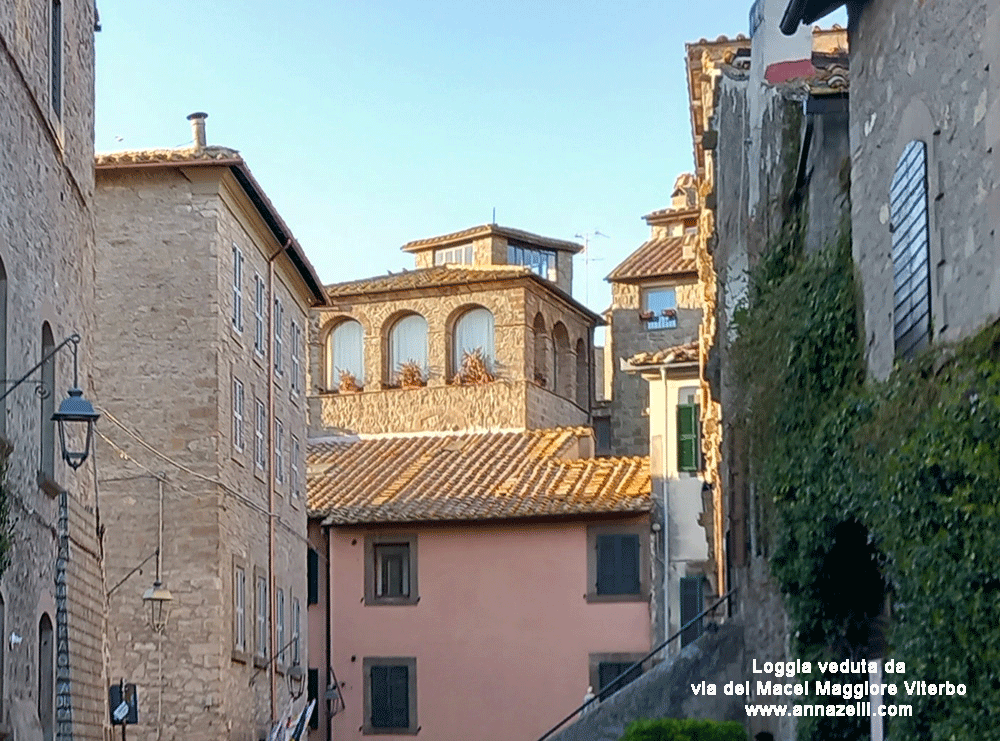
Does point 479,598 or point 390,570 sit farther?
point 390,570

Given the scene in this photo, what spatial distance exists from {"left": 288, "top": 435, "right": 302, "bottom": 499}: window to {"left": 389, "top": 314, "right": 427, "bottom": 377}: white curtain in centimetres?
1451

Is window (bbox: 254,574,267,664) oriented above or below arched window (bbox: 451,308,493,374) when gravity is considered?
below

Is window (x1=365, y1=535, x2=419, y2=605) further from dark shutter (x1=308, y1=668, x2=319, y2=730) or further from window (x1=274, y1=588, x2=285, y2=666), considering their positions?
window (x1=274, y1=588, x2=285, y2=666)

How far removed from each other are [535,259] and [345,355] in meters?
6.32

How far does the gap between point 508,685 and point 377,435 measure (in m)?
13.2

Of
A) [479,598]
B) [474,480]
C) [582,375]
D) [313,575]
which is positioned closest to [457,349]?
[582,375]

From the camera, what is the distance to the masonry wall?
1024 centimetres

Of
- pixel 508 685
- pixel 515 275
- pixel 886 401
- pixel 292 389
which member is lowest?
pixel 508 685

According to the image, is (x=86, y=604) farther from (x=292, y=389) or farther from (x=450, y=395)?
(x=450, y=395)

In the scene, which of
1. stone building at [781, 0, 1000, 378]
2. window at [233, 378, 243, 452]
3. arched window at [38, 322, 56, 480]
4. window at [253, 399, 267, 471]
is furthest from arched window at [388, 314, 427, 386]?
stone building at [781, 0, 1000, 378]

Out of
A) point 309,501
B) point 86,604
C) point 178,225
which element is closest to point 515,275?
point 309,501

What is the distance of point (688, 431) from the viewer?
35.5 metres

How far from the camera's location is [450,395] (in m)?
47.1

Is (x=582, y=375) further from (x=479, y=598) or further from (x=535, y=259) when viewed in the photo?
(x=479, y=598)
